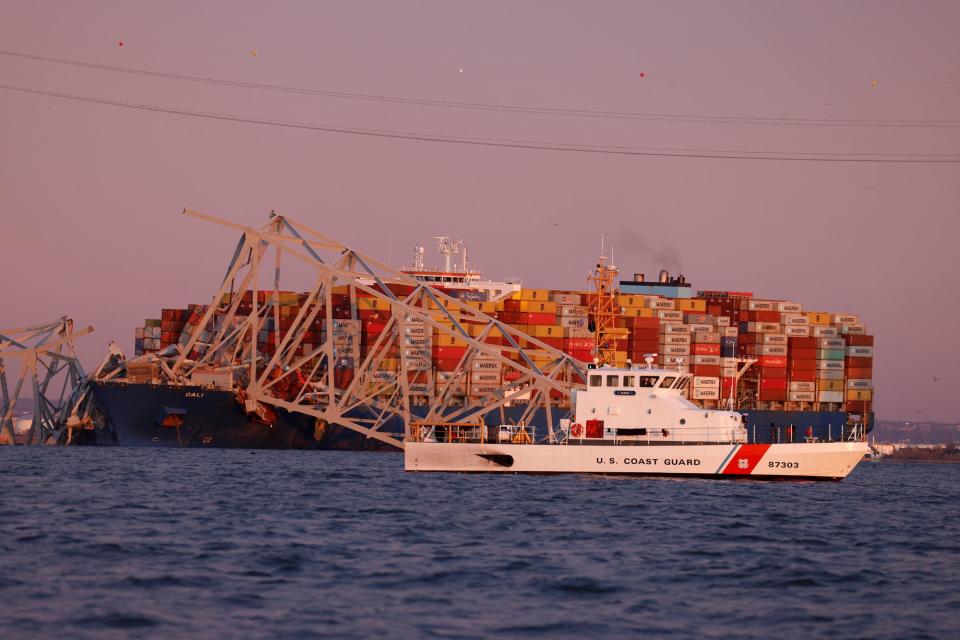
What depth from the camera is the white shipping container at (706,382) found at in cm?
9262

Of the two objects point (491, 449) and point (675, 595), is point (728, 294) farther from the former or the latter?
point (675, 595)

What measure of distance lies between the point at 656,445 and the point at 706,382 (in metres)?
48.1

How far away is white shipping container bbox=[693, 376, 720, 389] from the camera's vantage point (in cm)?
9262

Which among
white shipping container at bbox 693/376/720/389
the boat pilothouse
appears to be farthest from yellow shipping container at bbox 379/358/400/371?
the boat pilothouse

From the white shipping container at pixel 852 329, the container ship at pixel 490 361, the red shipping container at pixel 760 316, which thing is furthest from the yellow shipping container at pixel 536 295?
the white shipping container at pixel 852 329

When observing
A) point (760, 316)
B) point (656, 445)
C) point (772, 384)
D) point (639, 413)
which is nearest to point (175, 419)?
point (639, 413)

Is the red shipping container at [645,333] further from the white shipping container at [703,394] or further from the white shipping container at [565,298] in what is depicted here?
the white shipping container at [565,298]

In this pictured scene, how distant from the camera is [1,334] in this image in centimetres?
8088

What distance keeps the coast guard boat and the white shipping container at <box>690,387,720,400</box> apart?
44.2 metres

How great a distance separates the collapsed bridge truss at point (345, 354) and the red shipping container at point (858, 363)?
2266 cm

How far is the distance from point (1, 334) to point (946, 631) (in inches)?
2860

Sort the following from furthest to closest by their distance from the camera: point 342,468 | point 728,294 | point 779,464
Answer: point 728,294, point 342,468, point 779,464

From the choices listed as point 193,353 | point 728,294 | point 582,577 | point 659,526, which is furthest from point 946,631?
point 728,294

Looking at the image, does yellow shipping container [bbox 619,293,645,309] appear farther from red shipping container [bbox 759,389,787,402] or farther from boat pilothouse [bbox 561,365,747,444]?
boat pilothouse [bbox 561,365,747,444]
